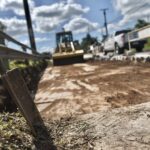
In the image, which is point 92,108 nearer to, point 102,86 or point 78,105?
point 78,105

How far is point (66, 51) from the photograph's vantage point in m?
25.8

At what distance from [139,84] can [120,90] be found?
0.75 meters

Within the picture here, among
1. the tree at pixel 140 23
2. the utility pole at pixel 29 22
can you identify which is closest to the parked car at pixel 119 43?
the utility pole at pixel 29 22

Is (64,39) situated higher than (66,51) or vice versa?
(64,39)

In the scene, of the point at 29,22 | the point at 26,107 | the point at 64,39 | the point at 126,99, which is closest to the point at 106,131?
the point at 26,107

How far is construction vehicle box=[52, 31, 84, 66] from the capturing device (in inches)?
907

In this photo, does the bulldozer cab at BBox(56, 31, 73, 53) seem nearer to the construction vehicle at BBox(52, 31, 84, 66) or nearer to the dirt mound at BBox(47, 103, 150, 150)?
the construction vehicle at BBox(52, 31, 84, 66)

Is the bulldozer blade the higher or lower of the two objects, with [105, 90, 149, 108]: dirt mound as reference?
lower

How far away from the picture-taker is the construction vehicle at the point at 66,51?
23031 millimetres

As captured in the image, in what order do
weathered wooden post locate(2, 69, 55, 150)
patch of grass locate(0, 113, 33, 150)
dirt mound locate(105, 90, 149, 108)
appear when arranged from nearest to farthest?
patch of grass locate(0, 113, 33, 150) → weathered wooden post locate(2, 69, 55, 150) → dirt mound locate(105, 90, 149, 108)

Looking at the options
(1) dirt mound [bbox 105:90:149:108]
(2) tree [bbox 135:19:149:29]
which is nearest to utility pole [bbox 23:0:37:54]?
(1) dirt mound [bbox 105:90:149:108]

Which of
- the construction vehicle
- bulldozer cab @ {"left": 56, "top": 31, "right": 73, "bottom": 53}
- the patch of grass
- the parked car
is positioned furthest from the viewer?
bulldozer cab @ {"left": 56, "top": 31, "right": 73, "bottom": 53}

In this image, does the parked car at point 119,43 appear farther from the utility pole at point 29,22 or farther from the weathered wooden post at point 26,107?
the weathered wooden post at point 26,107

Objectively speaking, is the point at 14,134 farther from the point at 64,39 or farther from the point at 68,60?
the point at 64,39
